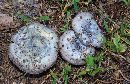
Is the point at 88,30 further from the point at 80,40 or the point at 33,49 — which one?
the point at 33,49

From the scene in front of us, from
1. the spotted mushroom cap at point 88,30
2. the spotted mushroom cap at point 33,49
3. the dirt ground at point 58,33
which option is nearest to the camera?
the spotted mushroom cap at point 33,49

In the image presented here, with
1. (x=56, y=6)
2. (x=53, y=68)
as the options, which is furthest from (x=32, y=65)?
(x=56, y=6)

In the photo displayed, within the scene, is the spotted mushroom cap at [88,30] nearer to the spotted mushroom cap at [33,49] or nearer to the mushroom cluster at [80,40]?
the mushroom cluster at [80,40]

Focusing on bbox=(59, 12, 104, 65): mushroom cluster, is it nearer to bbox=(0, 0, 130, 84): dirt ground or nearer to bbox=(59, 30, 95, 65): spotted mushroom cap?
bbox=(59, 30, 95, 65): spotted mushroom cap

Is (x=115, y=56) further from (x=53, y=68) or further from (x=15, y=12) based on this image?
(x=15, y=12)

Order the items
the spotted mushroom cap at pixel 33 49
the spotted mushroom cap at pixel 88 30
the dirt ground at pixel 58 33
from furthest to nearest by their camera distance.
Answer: the dirt ground at pixel 58 33 < the spotted mushroom cap at pixel 88 30 < the spotted mushroom cap at pixel 33 49

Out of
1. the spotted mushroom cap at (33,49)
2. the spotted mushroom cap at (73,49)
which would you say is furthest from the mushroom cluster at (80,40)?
the spotted mushroom cap at (33,49)
